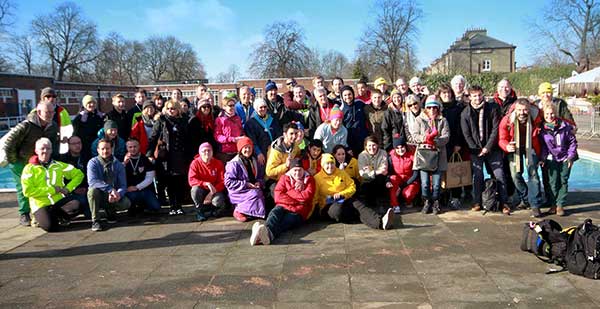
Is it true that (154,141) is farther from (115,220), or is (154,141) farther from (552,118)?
(552,118)

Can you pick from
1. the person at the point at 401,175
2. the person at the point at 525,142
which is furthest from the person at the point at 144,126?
the person at the point at 525,142

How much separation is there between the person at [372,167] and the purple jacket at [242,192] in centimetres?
154

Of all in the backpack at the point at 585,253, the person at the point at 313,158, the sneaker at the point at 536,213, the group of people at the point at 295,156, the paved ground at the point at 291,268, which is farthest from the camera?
the person at the point at 313,158

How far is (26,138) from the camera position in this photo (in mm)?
6383

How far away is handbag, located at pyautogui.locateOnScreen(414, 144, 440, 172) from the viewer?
21.2 ft

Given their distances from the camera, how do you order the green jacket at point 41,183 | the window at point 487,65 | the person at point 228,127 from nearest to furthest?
the green jacket at point 41,183 → the person at point 228,127 → the window at point 487,65

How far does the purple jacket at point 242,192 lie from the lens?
21.0 ft

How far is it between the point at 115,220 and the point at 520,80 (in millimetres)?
39109

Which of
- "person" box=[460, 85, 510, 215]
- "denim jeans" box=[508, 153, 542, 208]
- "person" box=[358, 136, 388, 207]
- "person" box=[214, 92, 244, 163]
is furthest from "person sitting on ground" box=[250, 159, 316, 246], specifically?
"denim jeans" box=[508, 153, 542, 208]

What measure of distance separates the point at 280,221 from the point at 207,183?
4.82 feet

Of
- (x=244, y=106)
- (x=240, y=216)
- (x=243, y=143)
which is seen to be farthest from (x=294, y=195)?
(x=244, y=106)

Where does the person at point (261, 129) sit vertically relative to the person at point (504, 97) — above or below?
below

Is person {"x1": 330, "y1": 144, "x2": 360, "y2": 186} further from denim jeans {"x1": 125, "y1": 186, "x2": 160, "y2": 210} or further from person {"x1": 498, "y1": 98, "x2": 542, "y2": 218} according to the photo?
denim jeans {"x1": 125, "y1": 186, "x2": 160, "y2": 210}

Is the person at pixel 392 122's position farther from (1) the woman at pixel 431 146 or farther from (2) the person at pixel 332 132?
(2) the person at pixel 332 132
